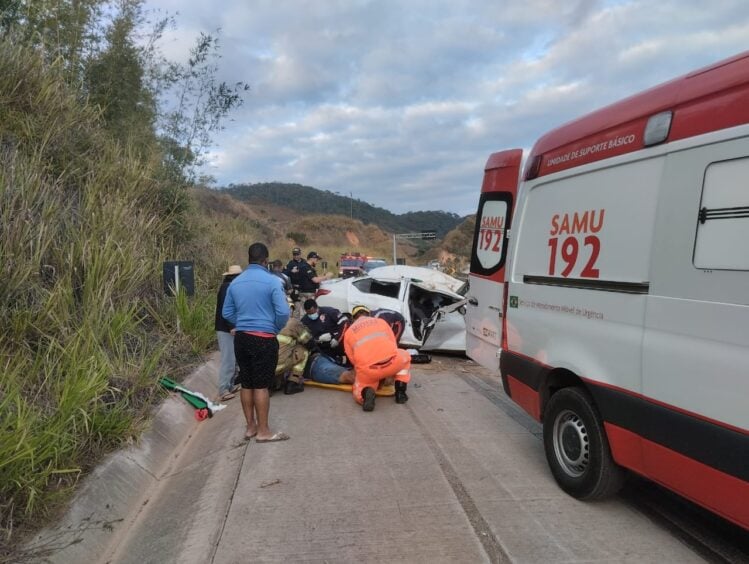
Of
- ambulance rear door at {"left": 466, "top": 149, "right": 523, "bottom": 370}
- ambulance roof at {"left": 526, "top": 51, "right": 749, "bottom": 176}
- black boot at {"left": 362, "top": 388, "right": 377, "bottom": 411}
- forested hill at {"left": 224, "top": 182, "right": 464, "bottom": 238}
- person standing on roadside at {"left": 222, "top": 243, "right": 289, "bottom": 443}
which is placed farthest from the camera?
forested hill at {"left": 224, "top": 182, "right": 464, "bottom": 238}

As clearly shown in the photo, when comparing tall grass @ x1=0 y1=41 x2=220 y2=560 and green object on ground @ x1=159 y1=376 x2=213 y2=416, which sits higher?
tall grass @ x1=0 y1=41 x2=220 y2=560

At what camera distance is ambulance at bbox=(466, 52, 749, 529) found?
2.61 meters

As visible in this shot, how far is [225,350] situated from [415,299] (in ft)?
15.0

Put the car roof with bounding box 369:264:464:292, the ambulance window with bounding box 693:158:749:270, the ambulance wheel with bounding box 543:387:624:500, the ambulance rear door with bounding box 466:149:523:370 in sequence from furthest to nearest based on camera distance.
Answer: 1. the car roof with bounding box 369:264:464:292
2. the ambulance rear door with bounding box 466:149:523:370
3. the ambulance wheel with bounding box 543:387:624:500
4. the ambulance window with bounding box 693:158:749:270

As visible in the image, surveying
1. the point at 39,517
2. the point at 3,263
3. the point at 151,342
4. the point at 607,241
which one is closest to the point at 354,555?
the point at 39,517

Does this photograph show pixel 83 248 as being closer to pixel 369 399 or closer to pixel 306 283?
pixel 369 399

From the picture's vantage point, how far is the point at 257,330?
504 cm

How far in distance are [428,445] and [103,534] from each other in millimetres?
2718

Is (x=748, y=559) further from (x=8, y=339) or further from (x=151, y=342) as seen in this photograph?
(x=151, y=342)

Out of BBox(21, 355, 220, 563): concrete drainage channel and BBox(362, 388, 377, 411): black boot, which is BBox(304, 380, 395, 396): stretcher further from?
BBox(21, 355, 220, 563): concrete drainage channel

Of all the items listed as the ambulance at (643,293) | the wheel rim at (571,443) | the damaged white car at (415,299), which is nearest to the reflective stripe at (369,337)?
the ambulance at (643,293)

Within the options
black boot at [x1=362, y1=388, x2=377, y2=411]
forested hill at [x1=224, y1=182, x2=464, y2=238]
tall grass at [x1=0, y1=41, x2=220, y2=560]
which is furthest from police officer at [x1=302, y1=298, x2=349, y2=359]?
forested hill at [x1=224, y1=182, x2=464, y2=238]

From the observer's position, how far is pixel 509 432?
17.8 ft

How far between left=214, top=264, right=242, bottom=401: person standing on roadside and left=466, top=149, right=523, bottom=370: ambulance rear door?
9.78 ft
